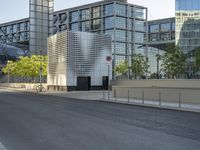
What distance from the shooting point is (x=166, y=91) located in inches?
1157

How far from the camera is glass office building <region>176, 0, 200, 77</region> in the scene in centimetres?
10356

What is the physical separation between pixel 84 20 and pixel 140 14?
1781cm

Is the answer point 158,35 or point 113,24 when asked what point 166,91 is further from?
point 158,35

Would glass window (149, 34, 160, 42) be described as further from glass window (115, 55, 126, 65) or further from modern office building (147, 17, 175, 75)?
glass window (115, 55, 126, 65)

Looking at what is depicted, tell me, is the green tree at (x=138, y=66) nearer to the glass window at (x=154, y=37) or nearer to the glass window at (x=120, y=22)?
the glass window at (x=120, y=22)

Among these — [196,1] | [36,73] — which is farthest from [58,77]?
[196,1]

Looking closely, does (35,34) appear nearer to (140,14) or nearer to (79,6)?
(79,6)

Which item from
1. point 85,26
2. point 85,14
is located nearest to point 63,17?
point 85,14

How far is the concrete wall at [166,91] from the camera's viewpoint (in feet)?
88.4

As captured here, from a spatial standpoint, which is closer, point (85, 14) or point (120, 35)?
point (120, 35)

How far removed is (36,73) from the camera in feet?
253

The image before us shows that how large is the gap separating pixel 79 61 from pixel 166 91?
26630 mm

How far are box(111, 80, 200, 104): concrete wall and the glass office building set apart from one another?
6634cm

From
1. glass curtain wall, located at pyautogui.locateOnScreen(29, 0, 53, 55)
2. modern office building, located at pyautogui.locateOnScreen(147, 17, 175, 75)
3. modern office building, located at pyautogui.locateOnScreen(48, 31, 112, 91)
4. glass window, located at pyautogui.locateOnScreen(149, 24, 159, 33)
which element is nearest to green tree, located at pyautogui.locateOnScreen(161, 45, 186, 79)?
modern office building, located at pyautogui.locateOnScreen(48, 31, 112, 91)
